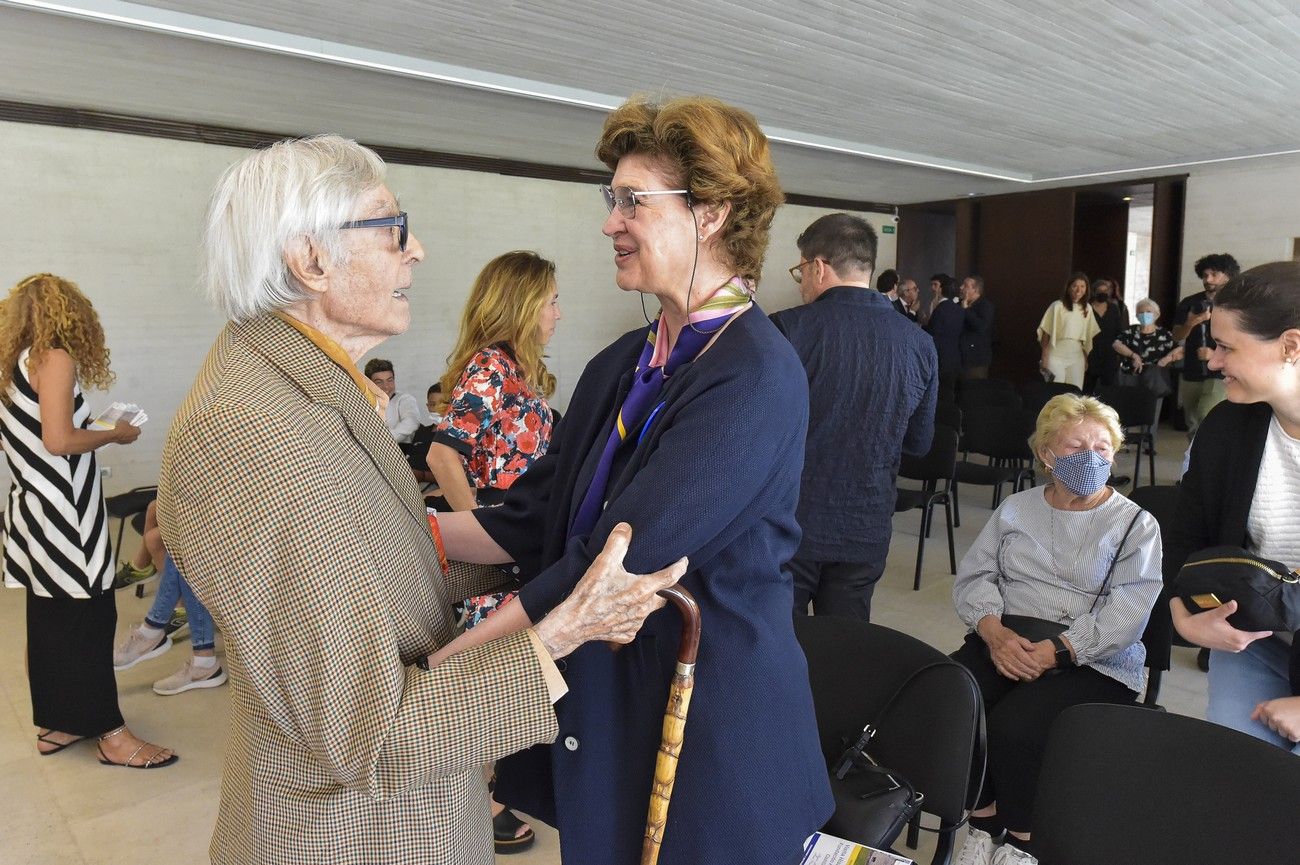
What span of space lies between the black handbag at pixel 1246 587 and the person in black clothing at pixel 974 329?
28.6 ft

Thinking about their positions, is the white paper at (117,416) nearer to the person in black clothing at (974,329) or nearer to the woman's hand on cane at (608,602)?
the woman's hand on cane at (608,602)

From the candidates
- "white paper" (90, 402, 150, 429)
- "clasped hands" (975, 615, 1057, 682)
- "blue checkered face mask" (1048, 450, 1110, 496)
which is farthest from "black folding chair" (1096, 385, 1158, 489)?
"white paper" (90, 402, 150, 429)

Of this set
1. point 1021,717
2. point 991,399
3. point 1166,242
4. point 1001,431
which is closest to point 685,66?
point 1001,431

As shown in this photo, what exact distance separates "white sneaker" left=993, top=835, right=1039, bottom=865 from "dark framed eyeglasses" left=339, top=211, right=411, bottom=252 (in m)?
2.06

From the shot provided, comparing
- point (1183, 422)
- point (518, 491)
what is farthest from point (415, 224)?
point (1183, 422)

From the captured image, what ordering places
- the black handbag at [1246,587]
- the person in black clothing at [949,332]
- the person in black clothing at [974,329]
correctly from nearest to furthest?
the black handbag at [1246,587] < the person in black clothing at [949,332] < the person in black clothing at [974,329]

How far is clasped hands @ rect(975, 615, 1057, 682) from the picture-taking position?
249 centimetres

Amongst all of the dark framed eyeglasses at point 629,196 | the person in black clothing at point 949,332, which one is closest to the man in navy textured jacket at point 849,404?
the dark framed eyeglasses at point 629,196

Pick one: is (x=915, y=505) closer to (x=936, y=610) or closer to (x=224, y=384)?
(x=936, y=610)

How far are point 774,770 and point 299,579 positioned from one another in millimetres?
661

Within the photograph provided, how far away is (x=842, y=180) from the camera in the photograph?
11.3 metres

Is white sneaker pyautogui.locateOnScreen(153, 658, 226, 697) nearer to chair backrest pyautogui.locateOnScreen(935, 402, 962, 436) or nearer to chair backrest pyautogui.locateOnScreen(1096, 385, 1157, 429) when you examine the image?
chair backrest pyautogui.locateOnScreen(935, 402, 962, 436)

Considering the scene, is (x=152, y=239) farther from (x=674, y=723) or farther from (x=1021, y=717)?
(x=674, y=723)

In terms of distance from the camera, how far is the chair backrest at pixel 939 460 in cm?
538
